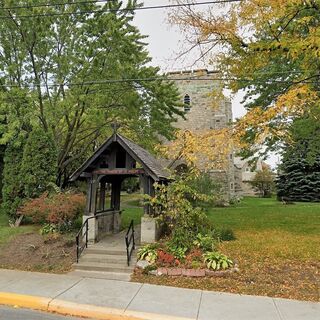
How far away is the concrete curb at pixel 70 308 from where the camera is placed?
19.9 ft

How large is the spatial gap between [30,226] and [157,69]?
8813 mm

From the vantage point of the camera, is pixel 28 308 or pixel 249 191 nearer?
pixel 28 308

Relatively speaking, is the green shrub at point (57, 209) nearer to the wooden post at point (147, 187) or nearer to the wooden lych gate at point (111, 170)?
the wooden lych gate at point (111, 170)

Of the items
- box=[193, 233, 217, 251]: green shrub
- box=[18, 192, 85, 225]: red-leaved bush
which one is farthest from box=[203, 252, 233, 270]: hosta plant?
box=[18, 192, 85, 225]: red-leaved bush

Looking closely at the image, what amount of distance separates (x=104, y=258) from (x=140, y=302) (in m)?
2.84

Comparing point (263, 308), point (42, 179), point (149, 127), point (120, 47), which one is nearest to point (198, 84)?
point (149, 127)

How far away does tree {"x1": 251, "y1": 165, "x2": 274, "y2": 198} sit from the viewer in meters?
39.6

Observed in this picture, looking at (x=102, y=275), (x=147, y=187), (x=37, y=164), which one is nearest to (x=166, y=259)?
(x=102, y=275)

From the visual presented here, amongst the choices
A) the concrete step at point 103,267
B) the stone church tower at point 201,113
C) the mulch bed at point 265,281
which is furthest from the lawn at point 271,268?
the stone church tower at point 201,113

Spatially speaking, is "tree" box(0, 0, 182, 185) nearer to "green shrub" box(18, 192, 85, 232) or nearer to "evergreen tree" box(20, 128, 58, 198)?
"evergreen tree" box(20, 128, 58, 198)

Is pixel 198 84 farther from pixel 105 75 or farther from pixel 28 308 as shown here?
pixel 28 308

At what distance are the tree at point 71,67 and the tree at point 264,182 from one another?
27876 millimetres

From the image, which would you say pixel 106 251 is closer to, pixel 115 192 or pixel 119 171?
pixel 119 171

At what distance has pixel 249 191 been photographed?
4900 cm
